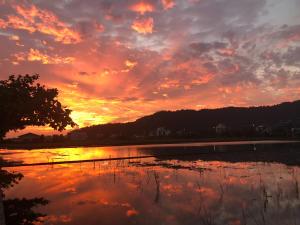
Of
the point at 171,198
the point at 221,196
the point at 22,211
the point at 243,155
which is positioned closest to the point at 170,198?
the point at 171,198

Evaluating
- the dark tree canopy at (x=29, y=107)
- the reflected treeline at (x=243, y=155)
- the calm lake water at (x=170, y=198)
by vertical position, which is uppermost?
the dark tree canopy at (x=29, y=107)

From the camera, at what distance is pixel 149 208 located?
17.6 metres

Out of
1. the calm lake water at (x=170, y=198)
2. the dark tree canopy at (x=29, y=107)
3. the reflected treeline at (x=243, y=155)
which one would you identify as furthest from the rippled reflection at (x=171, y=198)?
the reflected treeline at (x=243, y=155)

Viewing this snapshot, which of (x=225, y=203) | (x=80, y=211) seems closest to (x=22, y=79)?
(x=80, y=211)

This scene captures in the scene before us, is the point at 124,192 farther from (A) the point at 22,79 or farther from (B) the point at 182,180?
(A) the point at 22,79

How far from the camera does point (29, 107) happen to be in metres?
16.1

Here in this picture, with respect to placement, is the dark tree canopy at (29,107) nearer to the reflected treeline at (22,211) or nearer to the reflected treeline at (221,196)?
the reflected treeline at (22,211)

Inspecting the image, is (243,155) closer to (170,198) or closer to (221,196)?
(221,196)

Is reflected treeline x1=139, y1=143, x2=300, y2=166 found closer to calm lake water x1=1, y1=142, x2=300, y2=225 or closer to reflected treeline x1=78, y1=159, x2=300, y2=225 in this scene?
reflected treeline x1=78, y1=159, x2=300, y2=225

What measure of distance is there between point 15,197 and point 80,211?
285 inches

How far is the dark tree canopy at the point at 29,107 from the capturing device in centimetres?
1562

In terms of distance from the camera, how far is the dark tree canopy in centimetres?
1562

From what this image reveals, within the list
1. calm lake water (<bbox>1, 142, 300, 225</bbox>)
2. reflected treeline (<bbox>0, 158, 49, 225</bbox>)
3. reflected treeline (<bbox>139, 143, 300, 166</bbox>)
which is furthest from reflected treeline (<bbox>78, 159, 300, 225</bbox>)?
reflected treeline (<bbox>139, 143, 300, 166</bbox>)

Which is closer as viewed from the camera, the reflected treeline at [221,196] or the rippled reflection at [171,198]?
the reflected treeline at [221,196]
